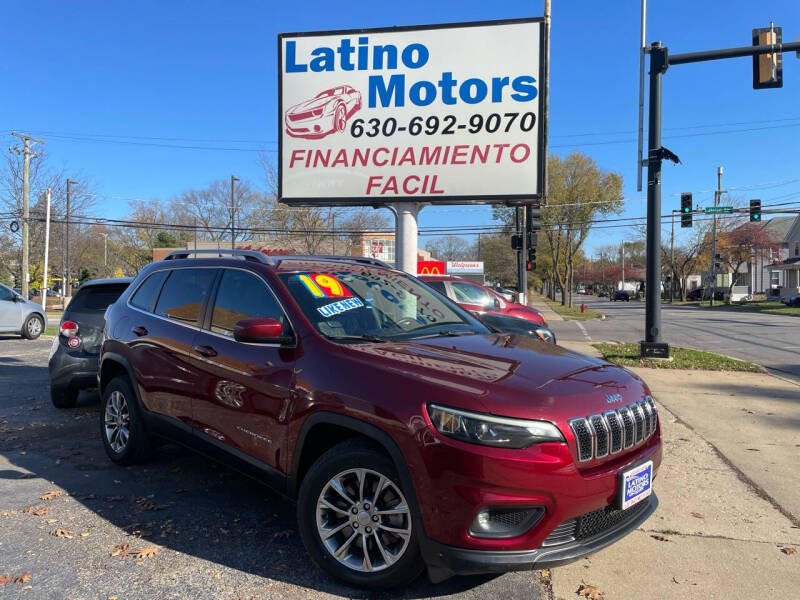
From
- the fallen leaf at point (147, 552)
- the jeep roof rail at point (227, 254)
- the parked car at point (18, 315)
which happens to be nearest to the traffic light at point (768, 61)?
the jeep roof rail at point (227, 254)

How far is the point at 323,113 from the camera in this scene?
1005cm

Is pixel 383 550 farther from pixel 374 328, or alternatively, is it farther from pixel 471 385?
pixel 374 328

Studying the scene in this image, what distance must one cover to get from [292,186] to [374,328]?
7279 mm

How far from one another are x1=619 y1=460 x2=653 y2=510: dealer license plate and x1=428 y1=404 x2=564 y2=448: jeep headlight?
49 centimetres

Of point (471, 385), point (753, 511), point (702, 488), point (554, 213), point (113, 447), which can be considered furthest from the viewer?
point (554, 213)

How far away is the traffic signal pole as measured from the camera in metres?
11.1

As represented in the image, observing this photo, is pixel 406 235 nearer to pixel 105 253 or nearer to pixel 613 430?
pixel 613 430

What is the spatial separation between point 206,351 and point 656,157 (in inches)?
398

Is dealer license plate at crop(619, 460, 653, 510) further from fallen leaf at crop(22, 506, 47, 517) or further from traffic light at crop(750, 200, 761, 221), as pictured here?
traffic light at crop(750, 200, 761, 221)

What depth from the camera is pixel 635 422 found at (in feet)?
9.93

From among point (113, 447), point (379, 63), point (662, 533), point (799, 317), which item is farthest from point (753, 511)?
point (799, 317)

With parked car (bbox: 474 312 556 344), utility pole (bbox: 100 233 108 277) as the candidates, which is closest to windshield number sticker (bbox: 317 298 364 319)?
parked car (bbox: 474 312 556 344)

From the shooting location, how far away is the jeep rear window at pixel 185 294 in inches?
169

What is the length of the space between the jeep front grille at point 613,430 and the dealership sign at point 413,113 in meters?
6.84
